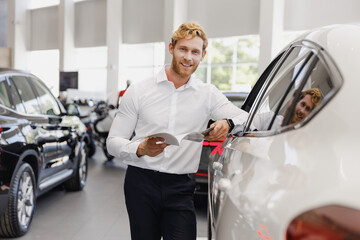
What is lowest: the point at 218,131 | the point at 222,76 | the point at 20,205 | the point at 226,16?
the point at 20,205

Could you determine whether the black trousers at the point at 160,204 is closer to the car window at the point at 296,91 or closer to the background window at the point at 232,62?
the car window at the point at 296,91

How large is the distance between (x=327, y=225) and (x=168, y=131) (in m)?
1.51

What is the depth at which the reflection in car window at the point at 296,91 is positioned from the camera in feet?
3.74

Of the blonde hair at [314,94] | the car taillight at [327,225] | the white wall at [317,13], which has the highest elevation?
the white wall at [317,13]

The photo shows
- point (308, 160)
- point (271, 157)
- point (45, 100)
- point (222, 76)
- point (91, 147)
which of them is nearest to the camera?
point (308, 160)

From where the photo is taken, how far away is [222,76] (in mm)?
17688

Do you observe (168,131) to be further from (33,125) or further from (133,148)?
(33,125)

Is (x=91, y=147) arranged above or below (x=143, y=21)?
below

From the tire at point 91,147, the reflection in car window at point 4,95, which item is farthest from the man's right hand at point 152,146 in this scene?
the tire at point 91,147

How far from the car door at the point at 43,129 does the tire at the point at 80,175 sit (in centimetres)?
80

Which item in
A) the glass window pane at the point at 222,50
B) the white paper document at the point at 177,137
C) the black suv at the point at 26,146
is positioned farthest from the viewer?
the glass window pane at the point at 222,50

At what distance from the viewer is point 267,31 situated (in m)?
14.5

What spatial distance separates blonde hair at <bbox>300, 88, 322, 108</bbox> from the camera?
1.13 m

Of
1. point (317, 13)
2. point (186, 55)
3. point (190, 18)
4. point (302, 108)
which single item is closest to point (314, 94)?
point (302, 108)
